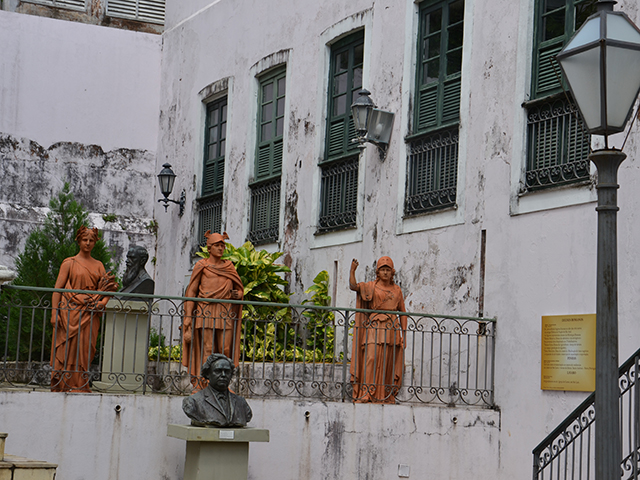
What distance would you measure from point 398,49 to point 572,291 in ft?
14.4

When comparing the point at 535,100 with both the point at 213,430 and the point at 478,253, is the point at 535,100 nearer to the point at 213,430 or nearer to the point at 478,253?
the point at 478,253

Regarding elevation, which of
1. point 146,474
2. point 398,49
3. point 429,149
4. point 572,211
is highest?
point 398,49

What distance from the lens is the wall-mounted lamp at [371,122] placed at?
12422 millimetres

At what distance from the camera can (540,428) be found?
10.0m

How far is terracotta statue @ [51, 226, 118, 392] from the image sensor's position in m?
9.86

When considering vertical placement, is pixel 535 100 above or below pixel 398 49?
below

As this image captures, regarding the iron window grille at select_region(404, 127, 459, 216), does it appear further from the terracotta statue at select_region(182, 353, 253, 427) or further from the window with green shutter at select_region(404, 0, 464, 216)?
the terracotta statue at select_region(182, 353, 253, 427)

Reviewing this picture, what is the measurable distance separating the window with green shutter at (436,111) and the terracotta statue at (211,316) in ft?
8.40

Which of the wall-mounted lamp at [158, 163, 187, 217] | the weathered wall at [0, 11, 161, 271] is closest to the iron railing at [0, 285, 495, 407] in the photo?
the wall-mounted lamp at [158, 163, 187, 217]

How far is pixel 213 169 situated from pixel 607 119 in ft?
42.0

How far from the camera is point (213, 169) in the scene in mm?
17375

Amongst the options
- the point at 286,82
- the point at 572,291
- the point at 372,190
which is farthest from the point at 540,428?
the point at 286,82

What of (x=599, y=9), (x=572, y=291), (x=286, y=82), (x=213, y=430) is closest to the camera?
(x=599, y=9)

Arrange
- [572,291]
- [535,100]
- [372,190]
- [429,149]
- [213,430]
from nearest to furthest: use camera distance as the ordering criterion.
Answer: [213,430], [572,291], [535,100], [429,149], [372,190]
